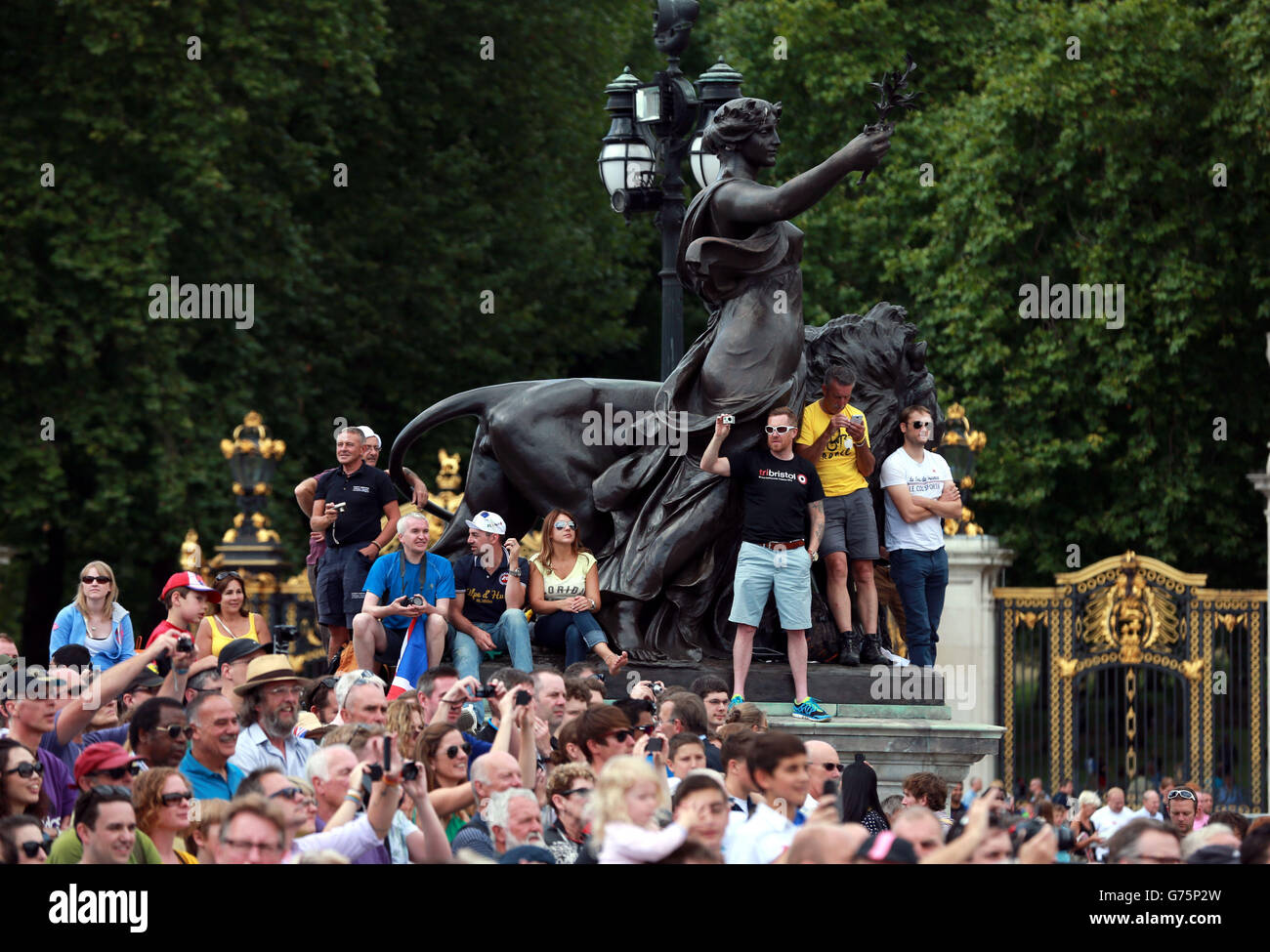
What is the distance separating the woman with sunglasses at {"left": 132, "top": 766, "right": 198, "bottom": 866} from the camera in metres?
7.17

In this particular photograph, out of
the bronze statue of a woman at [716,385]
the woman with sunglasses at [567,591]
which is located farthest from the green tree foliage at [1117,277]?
the woman with sunglasses at [567,591]

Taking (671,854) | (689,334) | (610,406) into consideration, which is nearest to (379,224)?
(689,334)

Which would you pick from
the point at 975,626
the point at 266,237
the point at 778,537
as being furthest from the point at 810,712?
the point at 266,237

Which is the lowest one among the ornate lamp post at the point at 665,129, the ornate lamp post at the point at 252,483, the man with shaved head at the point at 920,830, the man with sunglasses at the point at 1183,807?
the man with sunglasses at the point at 1183,807

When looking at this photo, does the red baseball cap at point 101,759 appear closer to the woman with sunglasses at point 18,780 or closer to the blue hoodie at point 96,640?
the woman with sunglasses at point 18,780

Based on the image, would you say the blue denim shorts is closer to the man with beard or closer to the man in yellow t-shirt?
the man in yellow t-shirt

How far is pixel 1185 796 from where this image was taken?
12.4 m

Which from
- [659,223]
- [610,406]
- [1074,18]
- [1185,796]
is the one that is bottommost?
[1185,796]

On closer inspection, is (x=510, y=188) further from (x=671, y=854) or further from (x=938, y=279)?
(x=671, y=854)

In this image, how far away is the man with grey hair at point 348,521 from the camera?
13383mm

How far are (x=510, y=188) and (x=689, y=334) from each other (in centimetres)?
373

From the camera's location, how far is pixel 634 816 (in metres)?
6.16

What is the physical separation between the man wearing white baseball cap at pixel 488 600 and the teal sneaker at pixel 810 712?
1478 millimetres

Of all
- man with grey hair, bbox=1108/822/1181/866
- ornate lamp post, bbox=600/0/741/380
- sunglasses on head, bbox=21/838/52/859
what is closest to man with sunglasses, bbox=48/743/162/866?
sunglasses on head, bbox=21/838/52/859
